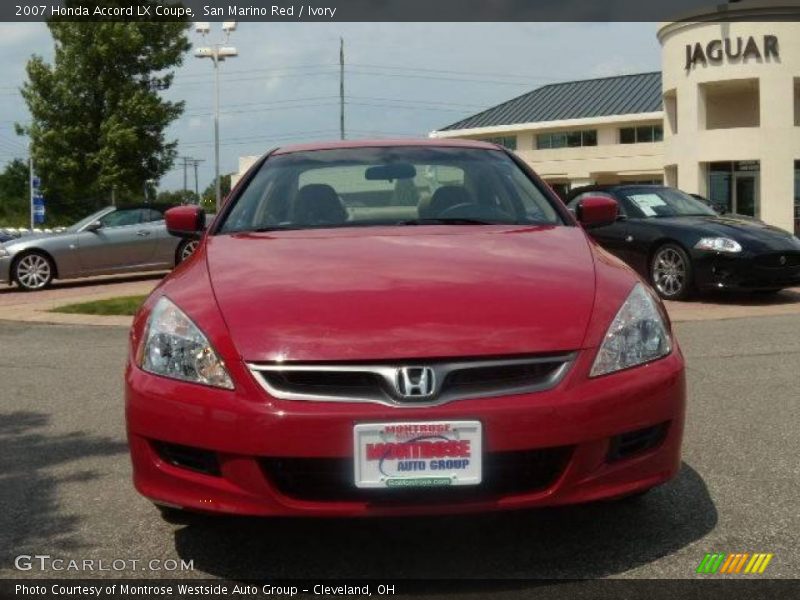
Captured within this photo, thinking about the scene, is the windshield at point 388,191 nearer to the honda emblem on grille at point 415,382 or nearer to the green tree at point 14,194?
the honda emblem on grille at point 415,382

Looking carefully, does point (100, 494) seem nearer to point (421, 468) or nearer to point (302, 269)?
point (302, 269)

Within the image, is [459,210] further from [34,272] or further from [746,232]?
[34,272]

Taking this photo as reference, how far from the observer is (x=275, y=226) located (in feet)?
12.9

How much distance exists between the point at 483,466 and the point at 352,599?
1.78ft

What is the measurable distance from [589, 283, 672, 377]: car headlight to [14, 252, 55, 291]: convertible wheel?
1284 cm

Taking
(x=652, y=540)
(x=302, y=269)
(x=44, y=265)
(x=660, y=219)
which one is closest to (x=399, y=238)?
(x=302, y=269)

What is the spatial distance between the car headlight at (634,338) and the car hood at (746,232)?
7478mm

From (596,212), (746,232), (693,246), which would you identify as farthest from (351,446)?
(746,232)

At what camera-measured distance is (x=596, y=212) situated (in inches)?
171

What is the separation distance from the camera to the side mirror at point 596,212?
4.34 meters

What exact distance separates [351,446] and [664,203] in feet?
31.6

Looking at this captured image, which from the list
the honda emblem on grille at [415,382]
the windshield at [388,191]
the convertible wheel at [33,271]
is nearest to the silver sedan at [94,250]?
the convertible wheel at [33,271]

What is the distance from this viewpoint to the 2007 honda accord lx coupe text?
2.58m

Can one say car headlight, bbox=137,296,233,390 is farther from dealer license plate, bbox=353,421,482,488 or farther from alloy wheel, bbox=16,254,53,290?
alloy wheel, bbox=16,254,53,290
